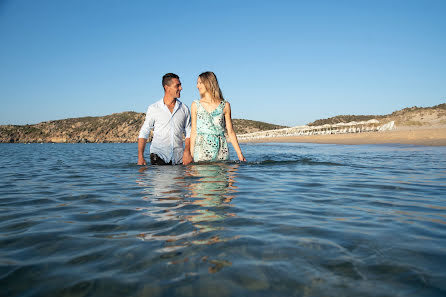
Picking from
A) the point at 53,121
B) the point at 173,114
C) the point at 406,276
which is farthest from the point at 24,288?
the point at 53,121

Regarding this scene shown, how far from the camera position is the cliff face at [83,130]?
11350 centimetres

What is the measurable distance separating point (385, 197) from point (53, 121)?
5851 inches

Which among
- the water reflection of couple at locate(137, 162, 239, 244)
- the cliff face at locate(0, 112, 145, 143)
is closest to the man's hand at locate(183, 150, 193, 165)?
the water reflection of couple at locate(137, 162, 239, 244)

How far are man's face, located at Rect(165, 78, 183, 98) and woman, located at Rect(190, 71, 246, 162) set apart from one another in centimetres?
61

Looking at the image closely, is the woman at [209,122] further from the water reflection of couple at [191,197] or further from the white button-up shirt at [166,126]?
the water reflection of couple at [191,197]

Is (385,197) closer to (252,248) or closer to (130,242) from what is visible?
(252,248)

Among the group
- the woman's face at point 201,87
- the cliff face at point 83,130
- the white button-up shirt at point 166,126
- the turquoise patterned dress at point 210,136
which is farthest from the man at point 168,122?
the cliff face at point 83,130

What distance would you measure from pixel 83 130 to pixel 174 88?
12631cm

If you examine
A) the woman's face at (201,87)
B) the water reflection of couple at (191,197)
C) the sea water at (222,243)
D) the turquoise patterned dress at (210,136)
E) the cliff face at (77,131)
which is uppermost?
the cliff face at (77,131)

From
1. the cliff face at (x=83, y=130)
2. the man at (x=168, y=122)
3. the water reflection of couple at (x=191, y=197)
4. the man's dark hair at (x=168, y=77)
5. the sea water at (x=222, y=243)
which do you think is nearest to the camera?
the sea water at (x=222, y=243)

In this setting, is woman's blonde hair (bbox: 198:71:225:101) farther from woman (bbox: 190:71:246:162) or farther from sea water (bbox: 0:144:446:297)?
sea water (bbox: 0:144:446:297)

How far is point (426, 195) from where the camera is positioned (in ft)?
14.6

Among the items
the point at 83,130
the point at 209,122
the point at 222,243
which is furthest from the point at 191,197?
the point at 83,130

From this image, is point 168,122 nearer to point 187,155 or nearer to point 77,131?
point 187,155
